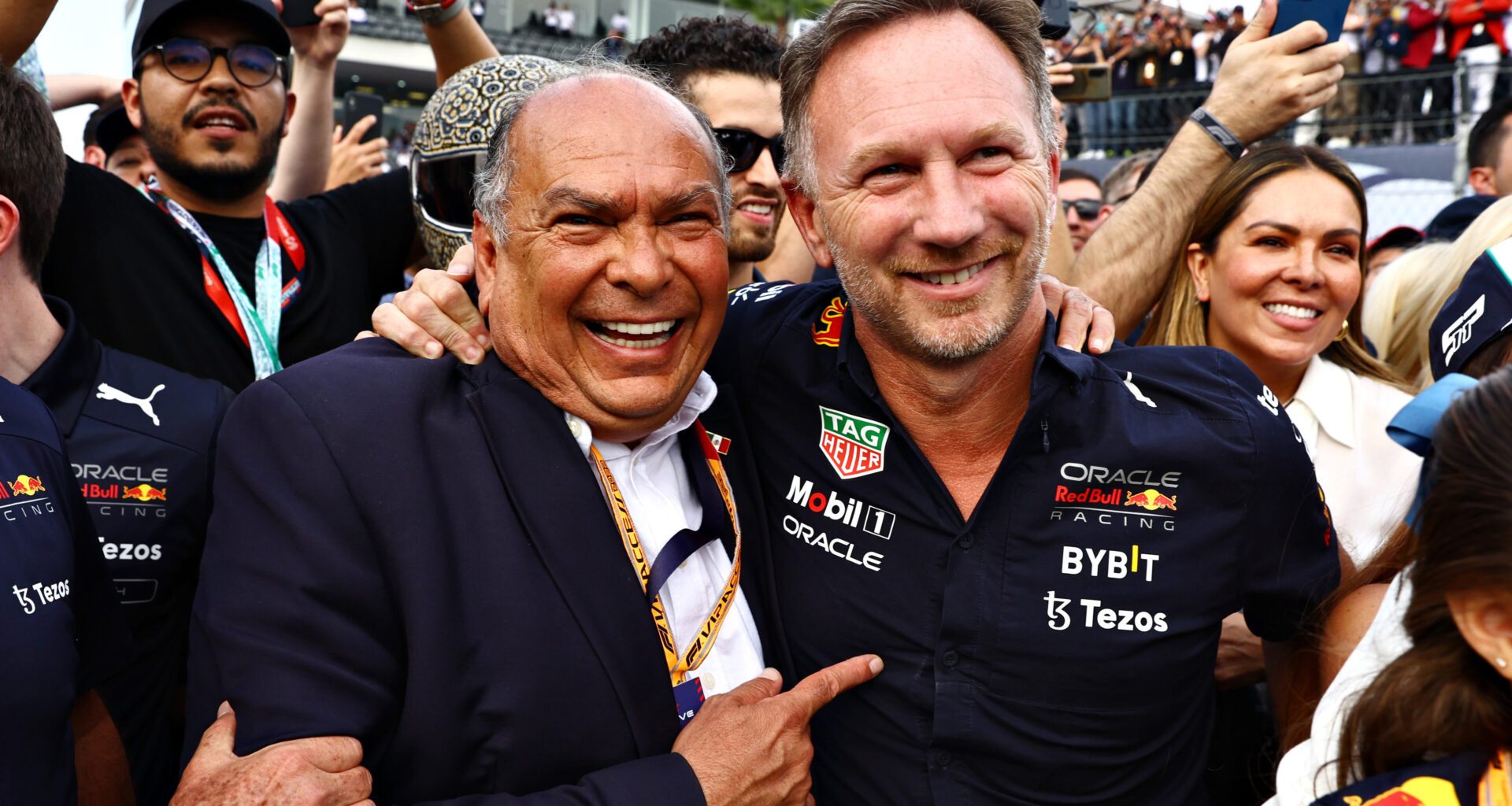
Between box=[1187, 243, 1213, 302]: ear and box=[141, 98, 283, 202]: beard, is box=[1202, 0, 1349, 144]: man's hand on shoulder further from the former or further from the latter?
box=[141, 98, 283, 202]: beard

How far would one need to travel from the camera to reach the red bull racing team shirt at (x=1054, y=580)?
2.18 meters

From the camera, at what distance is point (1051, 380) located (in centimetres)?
230

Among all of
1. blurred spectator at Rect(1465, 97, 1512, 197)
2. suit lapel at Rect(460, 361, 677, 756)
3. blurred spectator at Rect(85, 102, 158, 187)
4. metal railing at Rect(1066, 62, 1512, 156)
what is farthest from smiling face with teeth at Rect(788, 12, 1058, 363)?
metal railing at Rect(1066, 62, 1512, 156)

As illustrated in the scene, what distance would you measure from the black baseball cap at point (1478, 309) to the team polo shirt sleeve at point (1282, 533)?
0.34 metres

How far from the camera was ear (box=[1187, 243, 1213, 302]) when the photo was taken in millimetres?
3584

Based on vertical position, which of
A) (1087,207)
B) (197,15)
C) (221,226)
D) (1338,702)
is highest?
(197,15)

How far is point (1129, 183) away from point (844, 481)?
4.58 meters

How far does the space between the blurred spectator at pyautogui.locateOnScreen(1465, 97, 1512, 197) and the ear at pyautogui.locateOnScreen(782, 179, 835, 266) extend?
454 cm

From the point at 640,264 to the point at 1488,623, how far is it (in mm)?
1470

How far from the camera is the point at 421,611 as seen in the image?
1.88 meters

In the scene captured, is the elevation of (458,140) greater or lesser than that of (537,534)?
greater

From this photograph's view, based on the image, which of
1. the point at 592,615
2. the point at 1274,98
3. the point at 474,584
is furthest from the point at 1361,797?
the point at 1274,98

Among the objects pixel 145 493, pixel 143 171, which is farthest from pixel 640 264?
pixel 143 171

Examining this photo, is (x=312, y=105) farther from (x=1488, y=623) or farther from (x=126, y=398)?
(x=1488, y=623)
